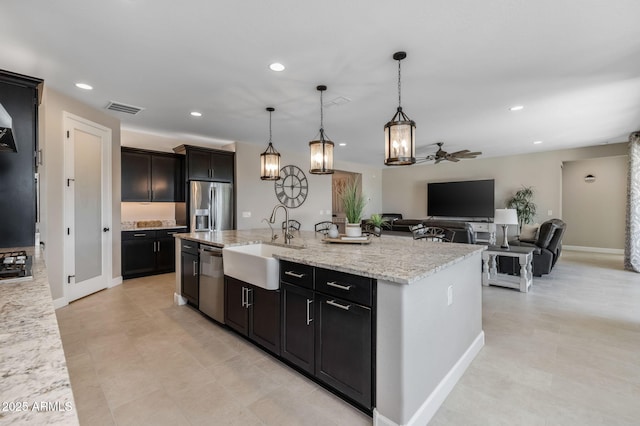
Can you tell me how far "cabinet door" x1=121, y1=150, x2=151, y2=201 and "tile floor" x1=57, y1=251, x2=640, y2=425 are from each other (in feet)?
6.97

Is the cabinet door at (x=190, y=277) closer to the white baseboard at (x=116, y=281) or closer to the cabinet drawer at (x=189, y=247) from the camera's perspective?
the cabinet drawer at (x=189, y=247)

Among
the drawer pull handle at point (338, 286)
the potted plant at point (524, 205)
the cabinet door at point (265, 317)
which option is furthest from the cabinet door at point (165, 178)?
the potted plant at point (524, 205)

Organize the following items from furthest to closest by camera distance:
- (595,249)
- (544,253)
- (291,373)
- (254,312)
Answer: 1. (595,249)
2. (544,253)
3. (254,312)
4. (291,373)

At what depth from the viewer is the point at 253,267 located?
2467 mm

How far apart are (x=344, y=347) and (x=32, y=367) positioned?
150 centimetres

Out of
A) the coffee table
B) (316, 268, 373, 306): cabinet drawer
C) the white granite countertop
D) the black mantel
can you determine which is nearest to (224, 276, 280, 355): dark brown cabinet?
the white granite countertop

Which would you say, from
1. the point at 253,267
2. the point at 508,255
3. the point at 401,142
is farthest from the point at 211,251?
the point at 508,255

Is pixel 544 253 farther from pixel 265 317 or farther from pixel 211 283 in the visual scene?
pixel 211 283

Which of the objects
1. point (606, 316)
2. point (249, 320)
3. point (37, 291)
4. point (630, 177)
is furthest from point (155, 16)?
point (630, 177)

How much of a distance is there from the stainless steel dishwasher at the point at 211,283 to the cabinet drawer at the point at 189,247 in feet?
0.57

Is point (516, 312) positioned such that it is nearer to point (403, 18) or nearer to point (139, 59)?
point (403, 18)

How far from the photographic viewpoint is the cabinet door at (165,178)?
5422mm

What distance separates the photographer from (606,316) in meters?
3.31

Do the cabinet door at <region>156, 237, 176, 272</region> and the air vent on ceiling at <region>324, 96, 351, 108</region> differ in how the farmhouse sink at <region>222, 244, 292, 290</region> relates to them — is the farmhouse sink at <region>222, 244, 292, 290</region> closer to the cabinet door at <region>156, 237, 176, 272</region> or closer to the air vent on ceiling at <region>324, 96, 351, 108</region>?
the air vent on ceiling at <region>324, 96, 351, 108</region>
